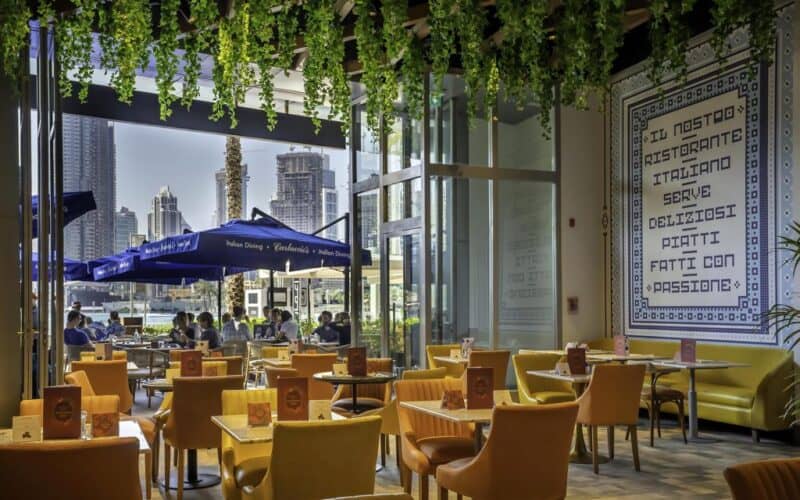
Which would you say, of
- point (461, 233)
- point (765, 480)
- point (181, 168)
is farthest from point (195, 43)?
point (181, 168)

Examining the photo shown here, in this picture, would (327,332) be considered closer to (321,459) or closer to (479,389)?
(479,389)

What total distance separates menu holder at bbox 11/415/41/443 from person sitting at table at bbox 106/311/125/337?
10.3 meters

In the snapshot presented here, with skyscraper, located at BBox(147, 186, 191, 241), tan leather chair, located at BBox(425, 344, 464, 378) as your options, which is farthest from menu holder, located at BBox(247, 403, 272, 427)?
skyscraper, located at BBox(147, 186, 191, 241)

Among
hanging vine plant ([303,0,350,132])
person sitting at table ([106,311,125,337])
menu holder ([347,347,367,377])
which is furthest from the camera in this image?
person sitting at table ([106,311,125,337])

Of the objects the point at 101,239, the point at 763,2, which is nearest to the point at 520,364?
the point at 763,2

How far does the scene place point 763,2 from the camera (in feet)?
16.5

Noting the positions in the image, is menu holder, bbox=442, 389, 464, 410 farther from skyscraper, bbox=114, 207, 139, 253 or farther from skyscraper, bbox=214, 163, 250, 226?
skyscraper, bbox=114, 207, 139, 253

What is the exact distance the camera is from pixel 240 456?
4594mm

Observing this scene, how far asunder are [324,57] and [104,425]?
8.99 ft

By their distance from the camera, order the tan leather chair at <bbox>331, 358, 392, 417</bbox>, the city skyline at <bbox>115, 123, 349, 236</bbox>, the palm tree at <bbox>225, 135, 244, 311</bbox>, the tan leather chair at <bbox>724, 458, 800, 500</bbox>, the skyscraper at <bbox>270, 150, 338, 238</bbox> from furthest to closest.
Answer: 1. the skyscraper at <bbox>270, 150, 338, 238</bbox>
2. the city skyline at <bbox>115, 123, 349, 236</bbox>
3. the palm tree at <bbox>225, 135, 244, 311</bbox>
4. the tan leather chair at <bbox>331, 358, 392, 417</bbox>
5. the tan leather chair at <bbox>724, 458, 800, 500</bbox>

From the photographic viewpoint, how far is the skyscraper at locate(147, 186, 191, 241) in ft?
56.7

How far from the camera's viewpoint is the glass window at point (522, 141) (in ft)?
34.0

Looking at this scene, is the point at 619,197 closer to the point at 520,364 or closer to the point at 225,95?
the point at 520,364

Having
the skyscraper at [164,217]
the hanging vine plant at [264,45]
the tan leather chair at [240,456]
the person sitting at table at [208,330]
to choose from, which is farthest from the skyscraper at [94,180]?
the tan leather chair at [240,456]
